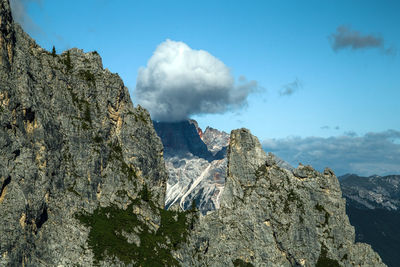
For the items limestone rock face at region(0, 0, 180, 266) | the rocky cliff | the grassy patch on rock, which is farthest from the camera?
the grassy patch on rock

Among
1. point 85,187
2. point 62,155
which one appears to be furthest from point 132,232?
point 62,155

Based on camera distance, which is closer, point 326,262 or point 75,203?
point 75,203

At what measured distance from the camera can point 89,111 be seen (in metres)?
179

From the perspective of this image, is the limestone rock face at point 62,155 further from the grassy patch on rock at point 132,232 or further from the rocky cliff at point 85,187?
the grassy patch on rock at point 132,232

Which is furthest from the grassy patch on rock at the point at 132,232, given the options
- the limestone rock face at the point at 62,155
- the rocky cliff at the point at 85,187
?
the limestone rock face at the point at 62,155

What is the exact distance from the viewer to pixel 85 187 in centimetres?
16325

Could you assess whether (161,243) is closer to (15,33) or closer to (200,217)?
(200,217)

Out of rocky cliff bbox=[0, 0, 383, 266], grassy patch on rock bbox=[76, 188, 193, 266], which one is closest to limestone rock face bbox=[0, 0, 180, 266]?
rocky cliff bbox=[0, 0, 383, 266]

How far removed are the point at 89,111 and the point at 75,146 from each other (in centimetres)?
2033

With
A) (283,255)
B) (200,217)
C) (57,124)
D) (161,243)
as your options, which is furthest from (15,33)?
(283,255)

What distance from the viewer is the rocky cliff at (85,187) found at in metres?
130

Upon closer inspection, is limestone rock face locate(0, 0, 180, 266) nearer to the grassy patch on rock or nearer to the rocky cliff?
the rocky cliff

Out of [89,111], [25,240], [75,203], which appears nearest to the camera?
[25,240]

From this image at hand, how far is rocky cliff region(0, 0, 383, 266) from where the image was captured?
13038 cm
